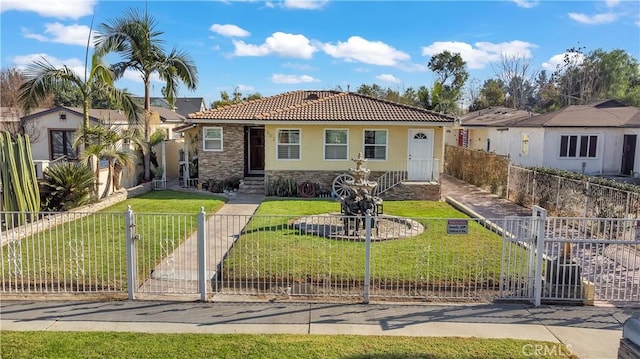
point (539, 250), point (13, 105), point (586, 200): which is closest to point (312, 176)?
point (586, 200)

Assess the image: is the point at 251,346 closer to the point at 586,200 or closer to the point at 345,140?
the point at 586,200

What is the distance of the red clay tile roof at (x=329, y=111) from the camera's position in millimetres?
18484

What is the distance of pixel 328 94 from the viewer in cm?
2330

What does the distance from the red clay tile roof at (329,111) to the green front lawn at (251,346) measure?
13.4 meters

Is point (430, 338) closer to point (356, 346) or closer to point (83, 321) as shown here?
point (356, 346)

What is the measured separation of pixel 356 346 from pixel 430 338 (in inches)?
39.4

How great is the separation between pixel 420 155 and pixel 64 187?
13316mm

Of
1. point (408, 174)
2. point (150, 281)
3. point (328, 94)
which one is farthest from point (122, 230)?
point (328, 94)

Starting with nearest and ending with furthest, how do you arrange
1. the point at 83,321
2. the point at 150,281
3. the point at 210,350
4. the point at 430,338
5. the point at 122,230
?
the point at 210,350 → the point at 430,338 → the point at 83,321 → the point at 150,281 → the point at 122,230

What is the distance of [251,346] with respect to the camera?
5426 mm

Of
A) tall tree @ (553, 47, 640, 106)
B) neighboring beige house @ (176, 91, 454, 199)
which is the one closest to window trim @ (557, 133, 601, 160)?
neighboring beige house @ (176, 91, 454, 199)

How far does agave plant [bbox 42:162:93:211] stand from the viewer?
514 inches

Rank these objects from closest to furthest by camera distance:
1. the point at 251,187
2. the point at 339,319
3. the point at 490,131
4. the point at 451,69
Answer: the point at 339,319, the point at 251,187, the point at 490,131, the point at 451,69

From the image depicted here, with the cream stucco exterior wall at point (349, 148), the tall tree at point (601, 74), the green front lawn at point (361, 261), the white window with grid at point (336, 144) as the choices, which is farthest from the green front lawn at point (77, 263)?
the tall tree at point (601, 74)
